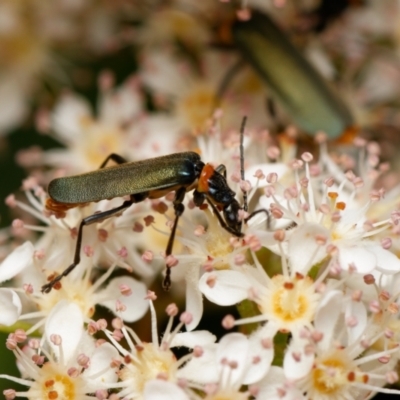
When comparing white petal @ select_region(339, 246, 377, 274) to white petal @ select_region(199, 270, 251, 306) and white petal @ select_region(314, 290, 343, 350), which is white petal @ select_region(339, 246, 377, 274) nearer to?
white petal @ select_region(314, 290, 343, 350)

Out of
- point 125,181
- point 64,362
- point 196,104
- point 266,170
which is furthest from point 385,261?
point 196,104

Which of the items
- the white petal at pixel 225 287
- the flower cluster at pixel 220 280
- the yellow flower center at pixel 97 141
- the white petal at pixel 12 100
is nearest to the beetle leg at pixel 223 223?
the flower cluster at pixel 220 280

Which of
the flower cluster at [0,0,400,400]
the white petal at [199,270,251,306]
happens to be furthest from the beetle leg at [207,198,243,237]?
the white petal at [199,270,251,306]

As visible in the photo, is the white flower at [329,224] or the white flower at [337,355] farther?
the white flower at [329,224]

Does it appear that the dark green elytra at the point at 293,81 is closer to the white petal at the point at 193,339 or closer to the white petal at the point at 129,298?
the white petal at the point at 129,298

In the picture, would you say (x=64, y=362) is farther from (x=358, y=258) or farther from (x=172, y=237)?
(x=358, y=258)

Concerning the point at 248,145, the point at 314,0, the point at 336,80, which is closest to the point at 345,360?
the point at 248,145

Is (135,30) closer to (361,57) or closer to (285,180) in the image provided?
(361,57)
